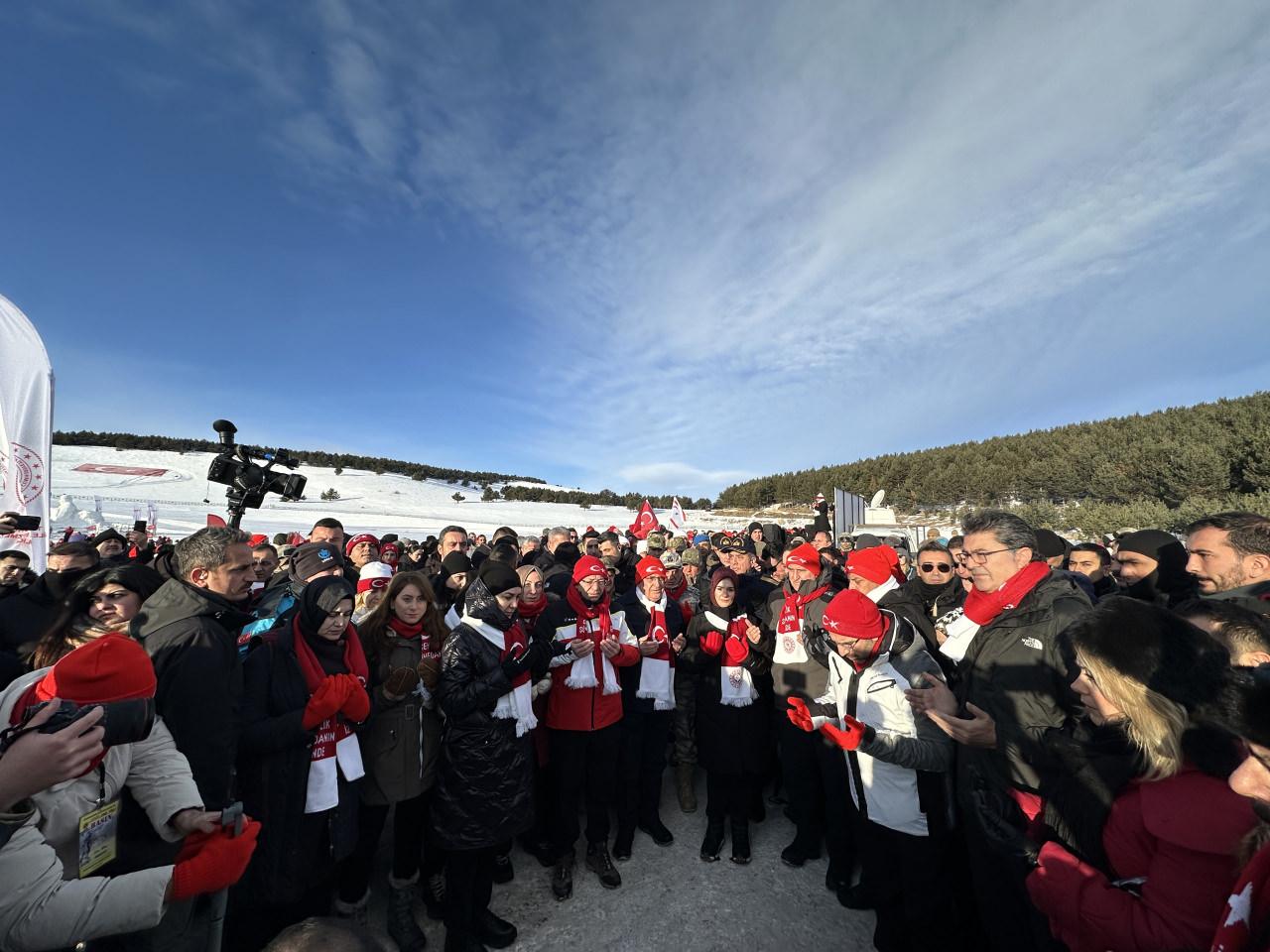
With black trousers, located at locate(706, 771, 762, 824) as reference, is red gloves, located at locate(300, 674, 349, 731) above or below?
above

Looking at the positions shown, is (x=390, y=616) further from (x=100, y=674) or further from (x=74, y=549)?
(x=74, y=549)

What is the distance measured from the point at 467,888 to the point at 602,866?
107cm

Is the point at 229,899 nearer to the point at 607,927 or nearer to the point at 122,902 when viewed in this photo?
the point at 122,902

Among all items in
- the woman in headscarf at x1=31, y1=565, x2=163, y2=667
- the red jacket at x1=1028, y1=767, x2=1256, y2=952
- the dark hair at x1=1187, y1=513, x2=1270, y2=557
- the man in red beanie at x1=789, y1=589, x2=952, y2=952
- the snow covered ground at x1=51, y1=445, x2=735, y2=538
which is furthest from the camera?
the snow covered ground at x1=51, y1=445, x2=735, y2=538

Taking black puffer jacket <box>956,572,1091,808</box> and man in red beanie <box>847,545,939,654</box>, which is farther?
man in red beanie <box>847,545,939,654</box>

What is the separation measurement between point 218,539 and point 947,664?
460 centimetres

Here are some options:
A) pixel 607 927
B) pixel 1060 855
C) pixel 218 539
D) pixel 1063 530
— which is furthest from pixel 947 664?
pixel 1063 530

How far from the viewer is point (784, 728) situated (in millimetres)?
3988

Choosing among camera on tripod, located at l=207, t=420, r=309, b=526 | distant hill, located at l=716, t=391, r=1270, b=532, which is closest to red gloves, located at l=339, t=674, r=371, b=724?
camera on tripod, located at l=207, t=420, r=309, b=526

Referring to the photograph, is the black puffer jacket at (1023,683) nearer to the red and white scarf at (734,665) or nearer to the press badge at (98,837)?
the red and white scarf at (734,665)

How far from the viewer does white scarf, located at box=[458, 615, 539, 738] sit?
3117 mm

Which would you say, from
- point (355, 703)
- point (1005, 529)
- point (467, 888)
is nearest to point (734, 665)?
point (1005, 529)

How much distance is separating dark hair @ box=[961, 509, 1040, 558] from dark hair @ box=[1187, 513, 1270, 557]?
2.89 ft

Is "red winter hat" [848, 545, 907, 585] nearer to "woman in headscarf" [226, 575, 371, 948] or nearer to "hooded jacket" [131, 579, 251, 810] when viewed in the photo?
"woman in headscarf" [226, 575, 371, 948]
